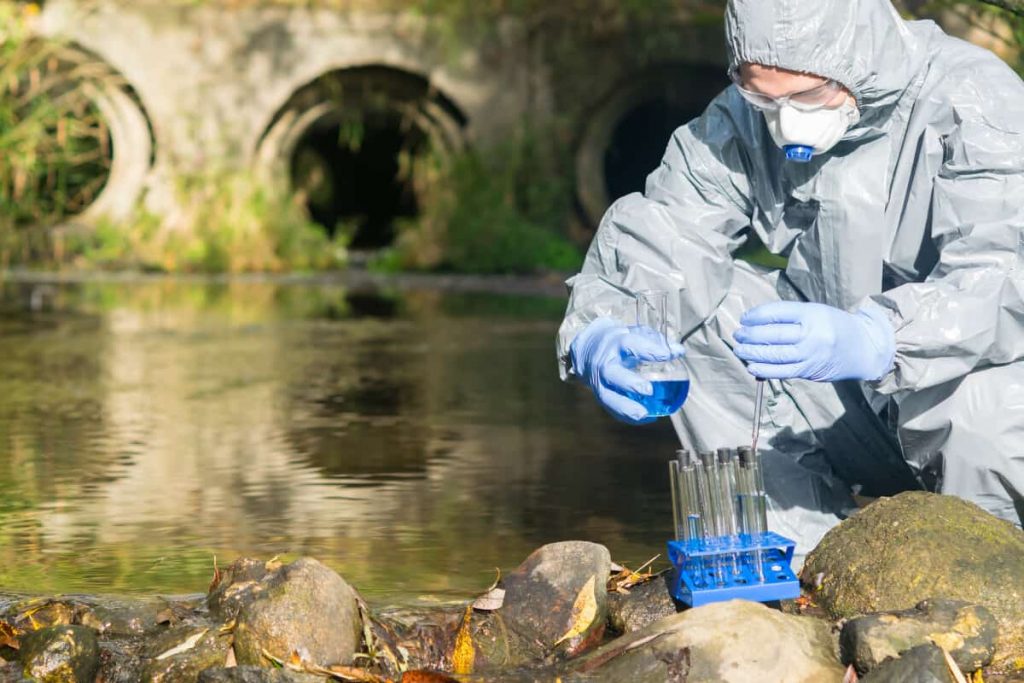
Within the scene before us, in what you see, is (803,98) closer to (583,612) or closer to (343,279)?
(583,612)

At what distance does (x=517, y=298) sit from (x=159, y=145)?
5301mm

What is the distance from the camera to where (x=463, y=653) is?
11.6ft

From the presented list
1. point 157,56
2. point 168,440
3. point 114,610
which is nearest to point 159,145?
point 157,56

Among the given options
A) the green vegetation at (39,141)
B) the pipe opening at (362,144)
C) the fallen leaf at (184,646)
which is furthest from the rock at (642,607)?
the pipe opening at (362,144)

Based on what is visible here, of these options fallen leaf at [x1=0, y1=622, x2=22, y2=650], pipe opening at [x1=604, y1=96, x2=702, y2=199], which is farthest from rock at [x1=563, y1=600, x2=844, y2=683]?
pipe opening at [x1=604, y1=96, x2=702, y2=199]

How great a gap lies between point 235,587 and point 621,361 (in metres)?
0.95

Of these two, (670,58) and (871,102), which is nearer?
(871,102)

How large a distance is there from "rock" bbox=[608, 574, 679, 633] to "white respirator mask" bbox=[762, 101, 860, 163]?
38.1 inches

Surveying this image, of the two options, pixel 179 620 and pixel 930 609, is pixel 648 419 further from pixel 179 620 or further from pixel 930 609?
pixel 179 620

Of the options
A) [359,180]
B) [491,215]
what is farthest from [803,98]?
[359,180]

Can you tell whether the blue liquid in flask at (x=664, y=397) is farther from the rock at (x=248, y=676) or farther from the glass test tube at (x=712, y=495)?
the rock at (x=248, y=676)

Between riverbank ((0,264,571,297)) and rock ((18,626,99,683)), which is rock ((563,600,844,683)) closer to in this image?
rock ((18,626,99,683))

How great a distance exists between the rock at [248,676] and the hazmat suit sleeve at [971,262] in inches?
52.8

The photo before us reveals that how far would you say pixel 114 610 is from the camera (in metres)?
3.63
